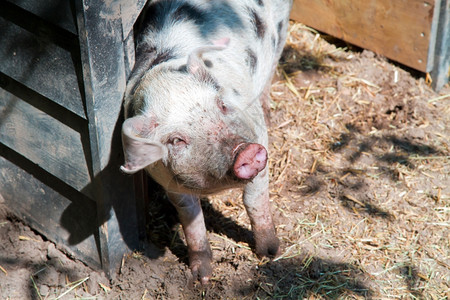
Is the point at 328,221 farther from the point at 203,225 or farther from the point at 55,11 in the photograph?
the point at 55,11

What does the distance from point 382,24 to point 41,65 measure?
11.1 ft

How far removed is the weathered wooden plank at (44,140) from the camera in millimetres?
3564

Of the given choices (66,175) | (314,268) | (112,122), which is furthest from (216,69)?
(314,268)

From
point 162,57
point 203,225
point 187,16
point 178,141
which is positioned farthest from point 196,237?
point 187,16

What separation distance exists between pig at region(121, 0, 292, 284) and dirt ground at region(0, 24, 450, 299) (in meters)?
0.23

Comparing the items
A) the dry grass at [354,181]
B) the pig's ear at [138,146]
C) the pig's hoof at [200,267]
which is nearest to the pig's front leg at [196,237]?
the pig's hoof at [200,267]

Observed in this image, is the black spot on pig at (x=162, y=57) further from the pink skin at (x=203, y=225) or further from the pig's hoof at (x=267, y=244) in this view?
the pig's hoof at (x=267, y=244)

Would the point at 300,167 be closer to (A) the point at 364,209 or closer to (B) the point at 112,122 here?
(A) the point at 364,209

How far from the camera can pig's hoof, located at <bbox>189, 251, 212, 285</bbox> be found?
3900 millimetres

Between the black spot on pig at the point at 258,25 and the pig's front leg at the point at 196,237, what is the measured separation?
1260 millimetres

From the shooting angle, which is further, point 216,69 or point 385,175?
point 385,175

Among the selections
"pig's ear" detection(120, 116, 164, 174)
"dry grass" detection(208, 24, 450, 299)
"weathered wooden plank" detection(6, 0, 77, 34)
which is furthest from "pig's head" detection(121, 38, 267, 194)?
"dry grass" detection(208, 24, 450, 299)

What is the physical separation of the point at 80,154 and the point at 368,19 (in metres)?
3.29

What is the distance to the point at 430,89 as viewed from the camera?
5375mm
